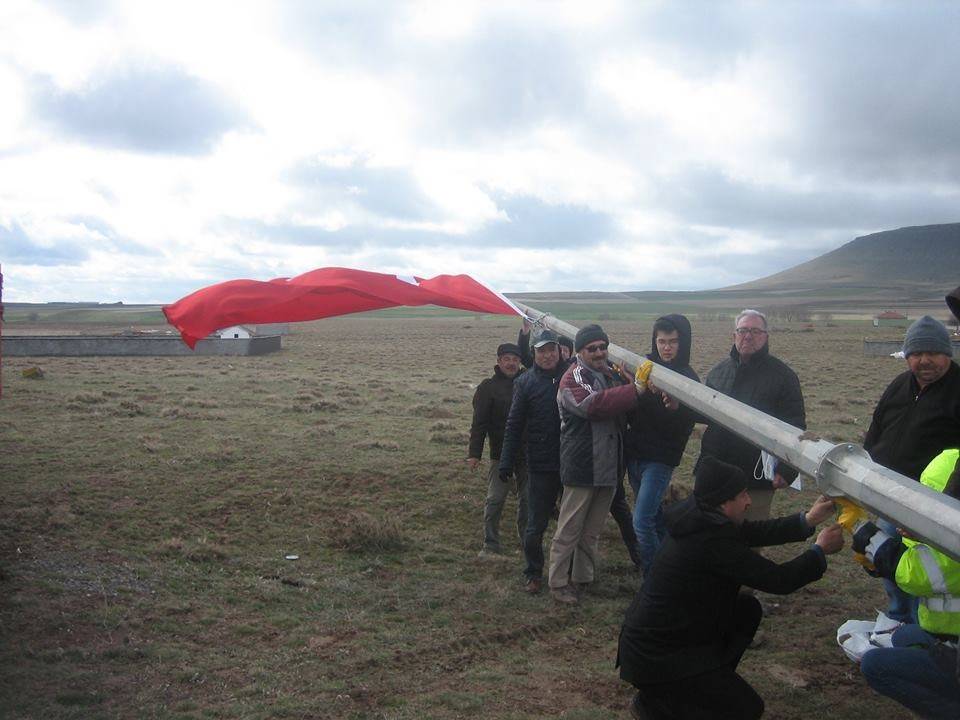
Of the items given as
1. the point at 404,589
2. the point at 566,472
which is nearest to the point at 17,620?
the point at 404,589

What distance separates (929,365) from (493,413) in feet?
13.7

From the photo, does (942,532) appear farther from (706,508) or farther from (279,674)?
(279,674)

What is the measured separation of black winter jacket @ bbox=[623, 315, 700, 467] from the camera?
6.15 metres

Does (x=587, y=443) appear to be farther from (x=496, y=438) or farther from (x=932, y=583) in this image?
(x=932, y=583)

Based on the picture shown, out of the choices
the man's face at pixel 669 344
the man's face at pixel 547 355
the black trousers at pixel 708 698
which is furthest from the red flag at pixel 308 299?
the black trousers at pixel 708 698

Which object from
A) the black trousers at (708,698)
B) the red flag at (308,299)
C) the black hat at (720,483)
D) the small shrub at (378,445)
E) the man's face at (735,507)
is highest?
the red flag at (308,299)

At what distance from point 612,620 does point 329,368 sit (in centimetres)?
2324

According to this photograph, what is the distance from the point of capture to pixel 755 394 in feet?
18.8

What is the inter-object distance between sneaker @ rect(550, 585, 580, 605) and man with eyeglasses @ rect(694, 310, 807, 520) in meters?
1.51

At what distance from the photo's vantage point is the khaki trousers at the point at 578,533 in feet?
20.9

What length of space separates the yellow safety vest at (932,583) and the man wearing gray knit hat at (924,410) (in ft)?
3.36

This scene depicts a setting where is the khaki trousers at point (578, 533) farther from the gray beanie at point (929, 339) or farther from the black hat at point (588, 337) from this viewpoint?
the gray beanie at point (929, 339)

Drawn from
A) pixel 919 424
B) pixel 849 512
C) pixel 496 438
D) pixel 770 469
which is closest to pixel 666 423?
pixel 770 469

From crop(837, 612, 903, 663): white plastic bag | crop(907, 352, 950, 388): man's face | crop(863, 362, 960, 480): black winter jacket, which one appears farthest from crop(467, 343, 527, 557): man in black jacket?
crop(907, 352, 950, 388): man's face
